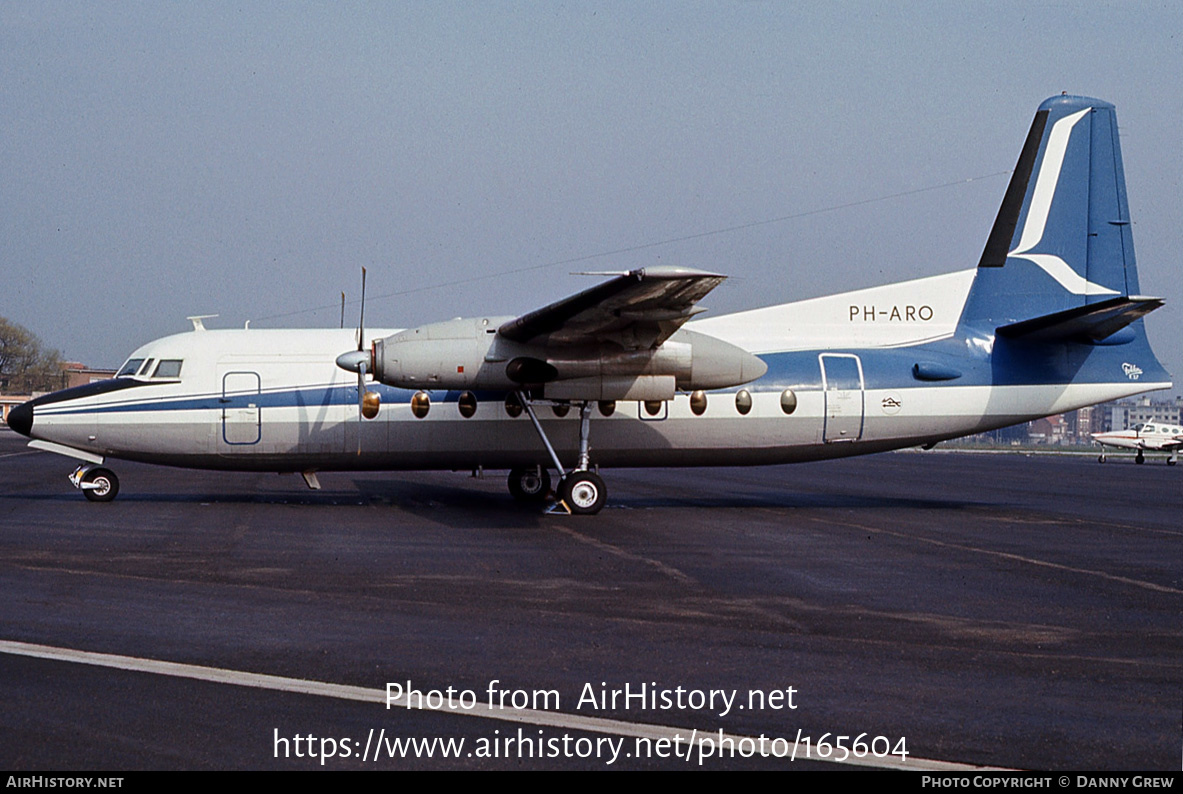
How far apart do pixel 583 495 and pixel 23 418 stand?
9.82m

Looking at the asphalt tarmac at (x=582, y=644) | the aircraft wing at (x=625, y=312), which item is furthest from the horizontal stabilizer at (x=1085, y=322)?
the aircraft wing at (x=625, y=312)

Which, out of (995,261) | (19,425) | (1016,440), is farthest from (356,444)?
(1016,440)

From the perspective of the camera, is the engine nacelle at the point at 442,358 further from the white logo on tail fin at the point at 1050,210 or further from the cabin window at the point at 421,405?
the white logo on tail fin at the point at 1050,210

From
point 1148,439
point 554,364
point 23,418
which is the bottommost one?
point 1148,439

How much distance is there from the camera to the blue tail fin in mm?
20156

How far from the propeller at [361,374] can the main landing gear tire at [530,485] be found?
10.7ft

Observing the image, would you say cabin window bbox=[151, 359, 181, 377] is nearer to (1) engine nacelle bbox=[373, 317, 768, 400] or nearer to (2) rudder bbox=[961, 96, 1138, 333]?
(1) engine nacelle bbox=[373, 317, 768, 400]

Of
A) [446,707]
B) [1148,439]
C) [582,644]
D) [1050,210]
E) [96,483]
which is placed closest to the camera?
[446,707]

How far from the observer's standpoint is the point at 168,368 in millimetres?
18406

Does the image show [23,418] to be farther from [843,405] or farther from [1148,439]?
[1148,439]

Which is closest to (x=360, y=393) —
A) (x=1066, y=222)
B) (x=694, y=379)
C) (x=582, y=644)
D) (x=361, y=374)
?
(x=361, y=374)

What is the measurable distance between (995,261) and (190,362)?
15.3m

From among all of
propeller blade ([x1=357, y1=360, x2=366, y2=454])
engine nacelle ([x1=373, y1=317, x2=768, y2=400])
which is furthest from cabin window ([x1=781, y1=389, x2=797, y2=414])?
propeller blade ([x1=357, y1=360, x2=366, y2=454])

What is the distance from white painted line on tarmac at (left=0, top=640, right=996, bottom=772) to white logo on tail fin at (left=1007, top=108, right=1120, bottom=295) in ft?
57.0
